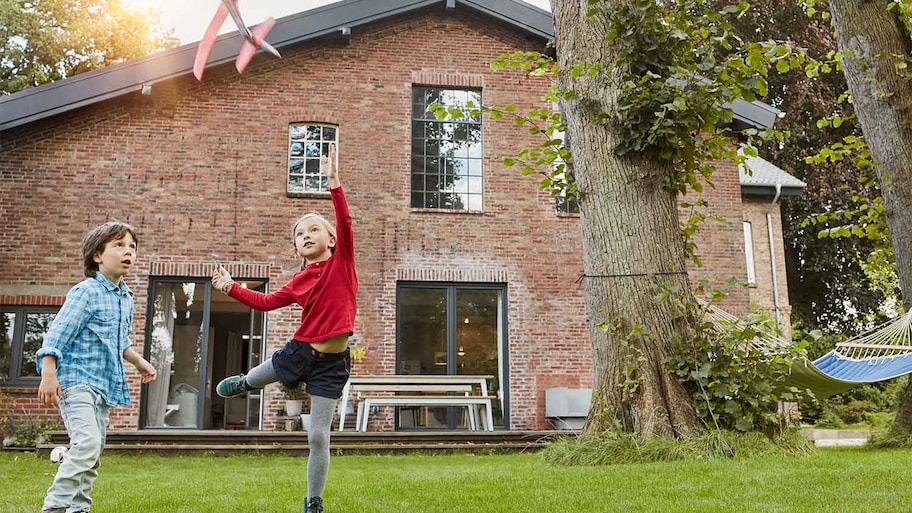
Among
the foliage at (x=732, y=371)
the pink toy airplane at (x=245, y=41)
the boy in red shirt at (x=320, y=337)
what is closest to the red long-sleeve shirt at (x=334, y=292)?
the boy in red shirt at (x=320, y=337)

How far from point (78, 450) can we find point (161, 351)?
8.14 m

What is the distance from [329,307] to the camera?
354cm

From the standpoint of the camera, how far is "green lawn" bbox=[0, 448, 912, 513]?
348 centimetres

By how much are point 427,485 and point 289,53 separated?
8779 mm

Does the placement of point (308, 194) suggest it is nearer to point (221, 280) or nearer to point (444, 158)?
point (444, 158)

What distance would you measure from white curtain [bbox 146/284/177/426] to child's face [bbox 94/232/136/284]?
25.4 feet

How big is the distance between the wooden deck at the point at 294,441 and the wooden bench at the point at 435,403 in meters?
0.45

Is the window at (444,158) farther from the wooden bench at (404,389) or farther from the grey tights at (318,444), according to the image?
the grey tights at (318,444)

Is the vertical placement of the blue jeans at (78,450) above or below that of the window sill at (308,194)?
below

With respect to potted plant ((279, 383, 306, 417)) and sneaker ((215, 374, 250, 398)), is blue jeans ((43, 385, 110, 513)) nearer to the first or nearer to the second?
sneaker ((215, 374, 250, 398))

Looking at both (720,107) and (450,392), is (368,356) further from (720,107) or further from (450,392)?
(720,107)

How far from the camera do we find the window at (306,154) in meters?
11.5

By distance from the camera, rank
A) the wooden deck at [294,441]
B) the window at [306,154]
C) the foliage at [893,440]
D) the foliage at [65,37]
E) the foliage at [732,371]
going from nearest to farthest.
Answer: the foliage at [732,371] < the foliage at [893,440] < the wooden deck at [294,441] < the window at [306,154] < the foliage at [65,37]

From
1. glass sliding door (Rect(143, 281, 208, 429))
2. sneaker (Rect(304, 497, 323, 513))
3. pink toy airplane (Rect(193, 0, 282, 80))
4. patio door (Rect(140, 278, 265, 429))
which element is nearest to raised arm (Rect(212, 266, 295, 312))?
sneaker (Rect(304, 497, 323, 513))
